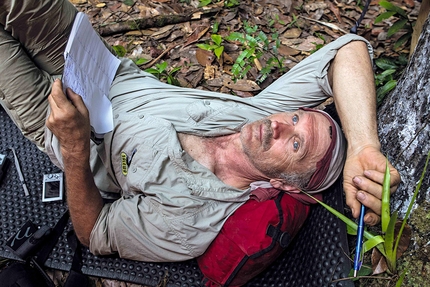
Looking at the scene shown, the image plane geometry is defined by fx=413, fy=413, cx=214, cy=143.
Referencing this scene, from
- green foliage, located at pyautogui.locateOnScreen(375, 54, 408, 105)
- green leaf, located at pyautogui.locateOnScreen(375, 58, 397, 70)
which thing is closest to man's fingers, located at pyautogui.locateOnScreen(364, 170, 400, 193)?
green foliage, located at pyautogui.locateOnScreen(375, 54, 408, 105)

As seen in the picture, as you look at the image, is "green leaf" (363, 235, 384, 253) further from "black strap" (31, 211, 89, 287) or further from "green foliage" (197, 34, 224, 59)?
"green foliage" (197, 34, 224, 59)

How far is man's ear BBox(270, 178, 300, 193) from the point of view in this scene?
294 centimetres

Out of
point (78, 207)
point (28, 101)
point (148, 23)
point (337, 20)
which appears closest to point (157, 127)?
point (78, 207)

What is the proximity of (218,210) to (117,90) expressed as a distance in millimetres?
1312

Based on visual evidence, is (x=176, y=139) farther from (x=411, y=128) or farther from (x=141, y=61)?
(x=141, y=61)

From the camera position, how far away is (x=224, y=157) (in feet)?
10.3

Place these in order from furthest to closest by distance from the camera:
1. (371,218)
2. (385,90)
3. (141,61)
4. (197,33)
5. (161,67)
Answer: (197,33) < (141,61) < (161,67) < (385,90) < (371,218)

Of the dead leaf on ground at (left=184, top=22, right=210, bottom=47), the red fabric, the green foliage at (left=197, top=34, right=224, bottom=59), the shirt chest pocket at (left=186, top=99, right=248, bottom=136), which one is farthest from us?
the dead leaf on ground at (left=184, top=22, right=210, bottom=47)

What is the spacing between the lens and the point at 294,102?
10.6ft

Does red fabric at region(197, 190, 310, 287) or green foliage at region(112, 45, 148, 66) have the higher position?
green foliage at region(112, 45, 148, 66)

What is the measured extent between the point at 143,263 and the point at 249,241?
851 millimetres

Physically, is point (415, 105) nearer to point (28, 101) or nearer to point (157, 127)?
point (157, 127)

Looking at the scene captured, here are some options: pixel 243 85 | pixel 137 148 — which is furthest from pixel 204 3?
pixel 137 148

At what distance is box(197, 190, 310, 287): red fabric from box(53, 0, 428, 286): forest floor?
5.80 feet
